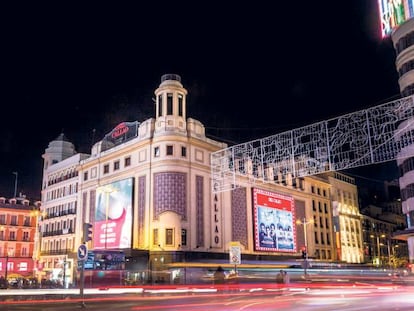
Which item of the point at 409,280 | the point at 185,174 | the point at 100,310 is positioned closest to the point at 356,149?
the point at 409,280

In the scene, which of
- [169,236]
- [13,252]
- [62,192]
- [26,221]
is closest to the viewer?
[169,236]

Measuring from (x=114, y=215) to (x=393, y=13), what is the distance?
4179cm

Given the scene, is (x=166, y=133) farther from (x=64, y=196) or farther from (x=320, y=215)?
(x=320, y=215)

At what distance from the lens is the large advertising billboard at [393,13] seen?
5272 centimetres

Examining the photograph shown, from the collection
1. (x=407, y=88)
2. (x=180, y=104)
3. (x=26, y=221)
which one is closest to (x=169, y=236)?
(x=180, y=104)

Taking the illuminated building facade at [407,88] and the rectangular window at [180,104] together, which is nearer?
the rectangular window at [180,104]

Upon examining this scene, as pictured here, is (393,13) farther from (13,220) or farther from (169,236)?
(13,220)

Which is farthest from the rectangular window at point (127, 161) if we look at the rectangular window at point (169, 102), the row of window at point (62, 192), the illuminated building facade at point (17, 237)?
the illuminated building facade at point (17, 237)

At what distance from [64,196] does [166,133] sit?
2474 centimetres

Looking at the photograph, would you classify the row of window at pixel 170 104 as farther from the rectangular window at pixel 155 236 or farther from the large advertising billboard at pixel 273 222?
the large advertising billboard at pixel 273 222

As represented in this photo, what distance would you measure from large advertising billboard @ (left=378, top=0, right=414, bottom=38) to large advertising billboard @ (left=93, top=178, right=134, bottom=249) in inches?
1431

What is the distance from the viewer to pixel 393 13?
54.8m

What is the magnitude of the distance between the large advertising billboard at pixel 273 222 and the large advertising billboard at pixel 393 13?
25.7 m

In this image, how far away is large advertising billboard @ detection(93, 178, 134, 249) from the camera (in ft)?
174
